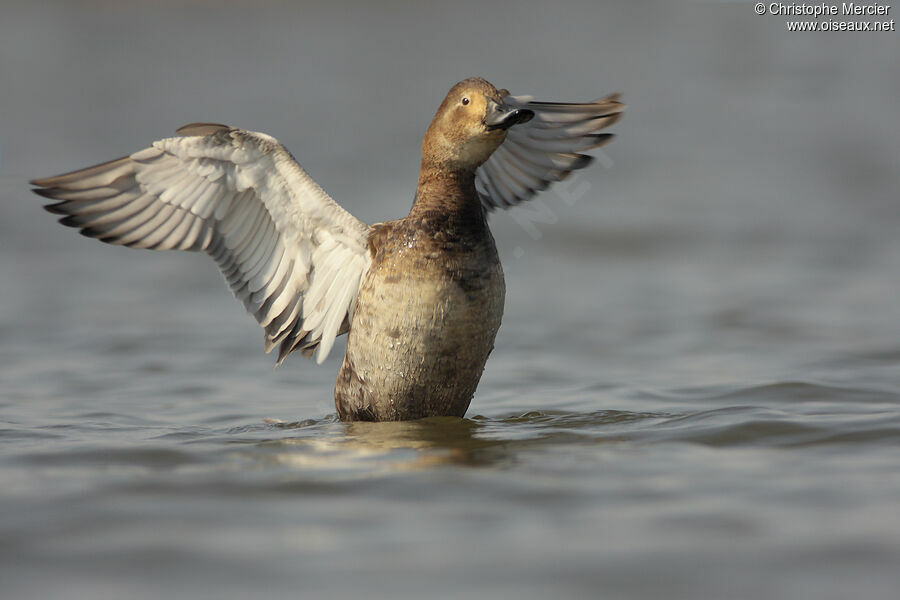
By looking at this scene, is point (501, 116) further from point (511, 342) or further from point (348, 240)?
point (511, 342)

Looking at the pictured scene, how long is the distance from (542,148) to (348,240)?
4.50 feet

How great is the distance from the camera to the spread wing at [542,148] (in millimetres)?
6281

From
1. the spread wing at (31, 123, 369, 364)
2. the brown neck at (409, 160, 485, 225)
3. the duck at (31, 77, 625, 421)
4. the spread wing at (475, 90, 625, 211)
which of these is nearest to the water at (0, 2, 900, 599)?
the duck at (31, 77, 625, 421)

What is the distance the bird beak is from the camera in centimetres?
526

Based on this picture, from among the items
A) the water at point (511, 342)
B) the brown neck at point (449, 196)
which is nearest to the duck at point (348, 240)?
the brown neck at point (449, 196)

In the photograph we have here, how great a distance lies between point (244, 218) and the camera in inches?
233

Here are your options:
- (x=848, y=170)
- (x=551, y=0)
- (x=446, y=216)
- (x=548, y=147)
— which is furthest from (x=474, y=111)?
(x=551, y=0)

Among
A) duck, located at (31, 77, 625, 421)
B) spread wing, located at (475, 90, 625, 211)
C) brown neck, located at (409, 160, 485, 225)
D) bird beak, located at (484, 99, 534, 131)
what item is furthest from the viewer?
spread wing, located at (475, 90, 625, 211)

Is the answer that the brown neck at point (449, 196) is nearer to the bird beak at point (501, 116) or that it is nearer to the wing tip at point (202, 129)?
the bird beak at point (501, 116)

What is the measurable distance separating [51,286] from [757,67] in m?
10.5

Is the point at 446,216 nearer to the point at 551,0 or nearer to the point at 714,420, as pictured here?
the point at 714,420

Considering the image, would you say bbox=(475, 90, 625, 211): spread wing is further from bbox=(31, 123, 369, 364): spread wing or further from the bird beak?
bbox=(31, 123, 369, 364): spread wing

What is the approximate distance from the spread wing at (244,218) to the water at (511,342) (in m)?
0.67

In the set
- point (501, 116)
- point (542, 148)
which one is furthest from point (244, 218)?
point (542, 148)
